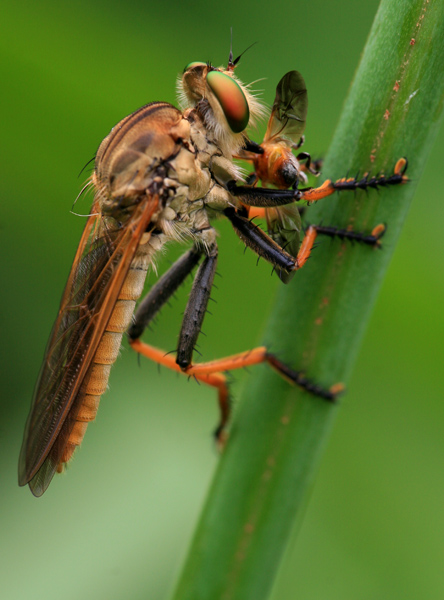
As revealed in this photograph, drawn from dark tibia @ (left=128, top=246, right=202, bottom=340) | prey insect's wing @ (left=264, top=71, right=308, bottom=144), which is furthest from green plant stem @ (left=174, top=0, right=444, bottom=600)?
dark tibia @ (left=128, top=246, right=202, bottom=340)

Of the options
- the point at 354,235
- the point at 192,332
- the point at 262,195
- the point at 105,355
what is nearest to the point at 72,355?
the point at 105,355

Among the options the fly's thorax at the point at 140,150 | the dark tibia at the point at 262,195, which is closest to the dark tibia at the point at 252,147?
the dark tibia at the point at 262,195

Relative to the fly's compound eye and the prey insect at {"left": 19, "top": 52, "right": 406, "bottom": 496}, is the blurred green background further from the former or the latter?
the fly's compound eye

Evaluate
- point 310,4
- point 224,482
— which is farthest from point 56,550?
point 310,4

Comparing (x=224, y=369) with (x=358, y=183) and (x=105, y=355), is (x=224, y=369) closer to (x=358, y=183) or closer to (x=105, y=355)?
(x=105, y=355)

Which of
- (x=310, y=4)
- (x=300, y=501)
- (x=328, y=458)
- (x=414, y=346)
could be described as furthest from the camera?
(x=310, y=4)

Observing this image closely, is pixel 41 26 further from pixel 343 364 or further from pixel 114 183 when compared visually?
pixel 343 364
